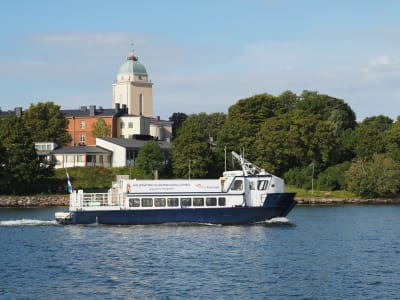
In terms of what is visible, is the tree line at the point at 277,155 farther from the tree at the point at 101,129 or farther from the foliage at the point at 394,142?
the tree at the point at 101,129

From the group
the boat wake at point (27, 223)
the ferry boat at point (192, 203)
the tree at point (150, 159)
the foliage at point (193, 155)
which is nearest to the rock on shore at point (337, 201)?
the foliage at point (193, 155)

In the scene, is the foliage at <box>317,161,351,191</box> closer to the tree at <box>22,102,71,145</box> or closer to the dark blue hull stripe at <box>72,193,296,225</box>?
the tree at <box>22,102,71,145</box>

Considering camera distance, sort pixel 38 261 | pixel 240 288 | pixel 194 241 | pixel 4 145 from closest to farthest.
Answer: pixel 240 288, pixel 38 261, pixel 194 241, pixel 4 145

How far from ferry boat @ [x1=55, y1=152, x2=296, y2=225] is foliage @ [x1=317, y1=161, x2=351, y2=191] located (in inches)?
1963

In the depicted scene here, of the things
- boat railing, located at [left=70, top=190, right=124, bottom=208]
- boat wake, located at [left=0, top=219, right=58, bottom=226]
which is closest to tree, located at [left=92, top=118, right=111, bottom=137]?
boat wake, located at [left=0, top=219, right=58, bottom=226]

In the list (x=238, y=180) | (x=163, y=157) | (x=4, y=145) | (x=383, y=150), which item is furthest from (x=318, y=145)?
(x=238, y=180)

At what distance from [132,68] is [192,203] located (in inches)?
3711

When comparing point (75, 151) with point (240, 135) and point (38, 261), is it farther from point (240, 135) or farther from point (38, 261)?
point (38, 261)

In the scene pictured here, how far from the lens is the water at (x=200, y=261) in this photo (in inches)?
1666

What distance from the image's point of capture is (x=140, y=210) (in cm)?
7138

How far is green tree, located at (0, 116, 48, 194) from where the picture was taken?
363ft

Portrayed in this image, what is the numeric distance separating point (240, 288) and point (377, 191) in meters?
76.7

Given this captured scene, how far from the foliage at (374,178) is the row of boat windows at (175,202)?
1911 inches

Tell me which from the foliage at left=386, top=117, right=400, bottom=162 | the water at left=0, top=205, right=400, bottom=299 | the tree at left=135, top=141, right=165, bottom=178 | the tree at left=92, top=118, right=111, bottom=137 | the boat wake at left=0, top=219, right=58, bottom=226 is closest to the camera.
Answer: the water at left=0, top=205, right=400, bottom=299
